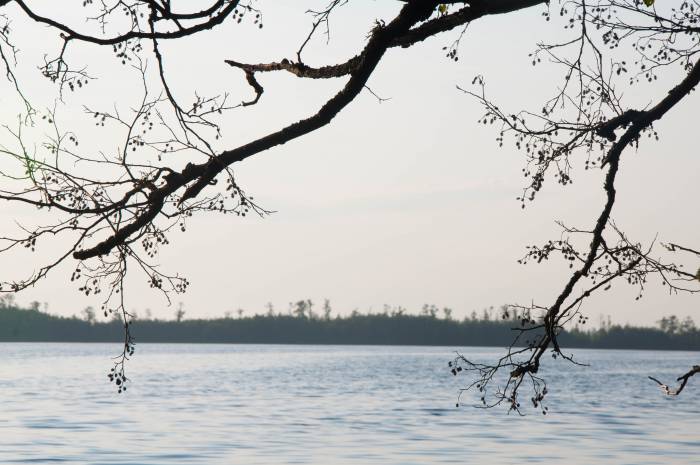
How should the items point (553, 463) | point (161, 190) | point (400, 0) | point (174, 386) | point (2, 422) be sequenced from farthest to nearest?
point (174, 386) → point (2, 422) → point (553, 463) → point (400, 0) → point (161, 190)

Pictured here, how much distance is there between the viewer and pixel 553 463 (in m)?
27.7

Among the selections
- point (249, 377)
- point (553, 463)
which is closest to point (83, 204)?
point (553, 463)

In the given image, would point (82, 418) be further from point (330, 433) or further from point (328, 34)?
point (328, 34)

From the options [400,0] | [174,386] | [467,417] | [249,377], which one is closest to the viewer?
[400,0]

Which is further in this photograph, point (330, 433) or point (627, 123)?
point (330, 433)

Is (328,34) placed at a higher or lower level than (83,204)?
higher

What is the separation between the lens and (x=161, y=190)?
9.19 metres

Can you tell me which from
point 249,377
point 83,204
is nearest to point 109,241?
point 83,204

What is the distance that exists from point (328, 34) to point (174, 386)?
50773mm

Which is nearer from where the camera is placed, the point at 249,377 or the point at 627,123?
the point at 627,123

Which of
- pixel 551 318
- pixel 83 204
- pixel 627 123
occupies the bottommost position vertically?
pixel 551 318

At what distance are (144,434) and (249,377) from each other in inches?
1502

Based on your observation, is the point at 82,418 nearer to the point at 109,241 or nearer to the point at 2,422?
the point at 2,422

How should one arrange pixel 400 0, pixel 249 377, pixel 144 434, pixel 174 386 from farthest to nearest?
pixel 249 377 < pixel 174 386 < pixel 144 434 < pixel 400 0
